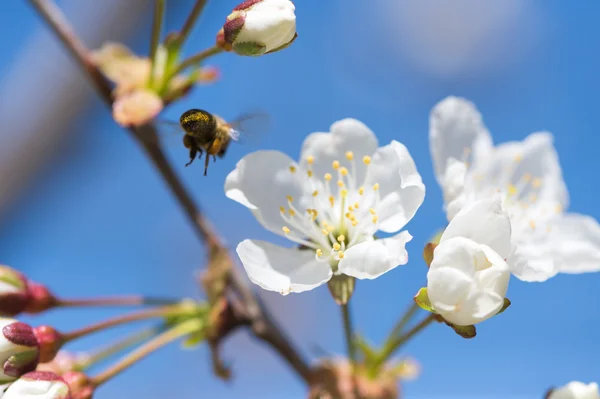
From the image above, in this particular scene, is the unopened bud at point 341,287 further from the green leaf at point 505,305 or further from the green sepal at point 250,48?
the green sepal at point 250,48

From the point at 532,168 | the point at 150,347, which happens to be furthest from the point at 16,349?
the point at 532,168

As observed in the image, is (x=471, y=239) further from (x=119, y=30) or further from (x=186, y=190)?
(x=119, y=30)

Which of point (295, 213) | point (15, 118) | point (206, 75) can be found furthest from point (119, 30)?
point (295, 213)

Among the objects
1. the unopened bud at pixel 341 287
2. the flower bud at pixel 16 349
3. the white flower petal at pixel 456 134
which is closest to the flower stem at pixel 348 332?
the unopened bud at pixel 341 287

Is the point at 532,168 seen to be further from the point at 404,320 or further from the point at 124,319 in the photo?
the point at 124,319

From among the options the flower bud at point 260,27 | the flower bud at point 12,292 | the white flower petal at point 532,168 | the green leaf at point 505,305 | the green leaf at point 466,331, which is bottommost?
the flower bud at point 12,292

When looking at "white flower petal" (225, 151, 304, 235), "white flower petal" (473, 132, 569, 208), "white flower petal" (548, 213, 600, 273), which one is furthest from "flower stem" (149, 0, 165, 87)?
"white flower petal" (548, 213, 600, 273)

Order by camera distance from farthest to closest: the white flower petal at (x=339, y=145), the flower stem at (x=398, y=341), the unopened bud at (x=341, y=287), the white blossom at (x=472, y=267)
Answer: the white flower petal at (x=339, y=145)
the flower stem at (x=398, y=341)
the unopened bud at (x=341, y=287)
the white blossom at (x=472, y=267)

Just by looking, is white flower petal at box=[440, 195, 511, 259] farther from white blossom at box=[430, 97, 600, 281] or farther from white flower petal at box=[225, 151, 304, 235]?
white flower petal at box=[225, 151, 304, 235]
